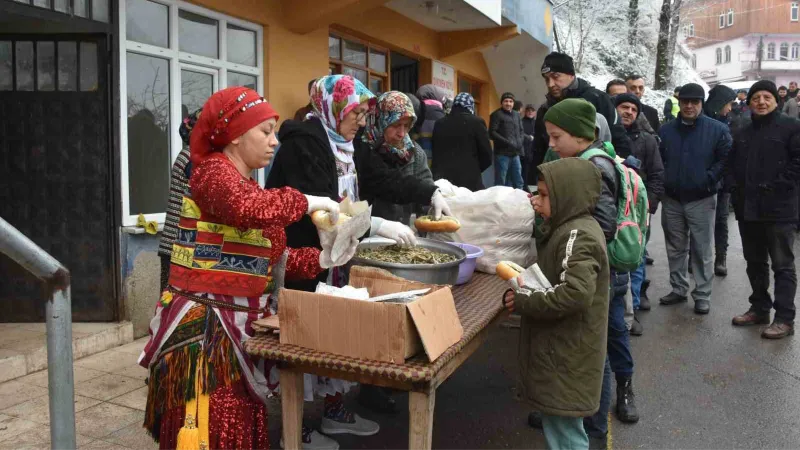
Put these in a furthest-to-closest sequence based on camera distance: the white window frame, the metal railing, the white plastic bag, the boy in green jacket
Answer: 1. the white window frame
2. the white plastic bag
3. the boy in green jacket
4. the metal railing

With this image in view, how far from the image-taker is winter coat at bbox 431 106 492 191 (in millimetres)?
7414

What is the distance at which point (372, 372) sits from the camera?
220 centimetres

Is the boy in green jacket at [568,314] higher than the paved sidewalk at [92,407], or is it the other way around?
the boy in green jacket at [568,314]

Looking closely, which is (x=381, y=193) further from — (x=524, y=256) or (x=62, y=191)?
(x=62, y=191)

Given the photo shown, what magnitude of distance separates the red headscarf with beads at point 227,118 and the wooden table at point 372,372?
0.73 meters

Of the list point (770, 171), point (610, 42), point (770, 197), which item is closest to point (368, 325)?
point (770, 197)

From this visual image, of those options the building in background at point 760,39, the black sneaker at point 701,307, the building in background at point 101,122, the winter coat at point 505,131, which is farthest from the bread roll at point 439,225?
the building in background at point 760,39

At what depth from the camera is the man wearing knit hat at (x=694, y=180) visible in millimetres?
6234

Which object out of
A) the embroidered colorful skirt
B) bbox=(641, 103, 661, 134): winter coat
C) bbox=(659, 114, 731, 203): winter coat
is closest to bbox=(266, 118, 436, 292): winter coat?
the embroidered colorful skirt

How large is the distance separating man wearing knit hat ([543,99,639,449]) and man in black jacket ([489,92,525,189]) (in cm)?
781

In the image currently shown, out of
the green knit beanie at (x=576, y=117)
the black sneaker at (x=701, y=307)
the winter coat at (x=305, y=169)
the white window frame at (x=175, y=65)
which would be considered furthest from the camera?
the black sneaker at (x=701, y=307)

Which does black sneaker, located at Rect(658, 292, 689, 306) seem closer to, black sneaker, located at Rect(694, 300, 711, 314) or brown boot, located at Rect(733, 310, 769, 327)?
black sneaker, located at Rect(694, 300, 711, 314)

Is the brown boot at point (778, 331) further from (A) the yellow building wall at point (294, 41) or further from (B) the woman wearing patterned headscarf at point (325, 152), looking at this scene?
(A) the yellow building wall at point (294, 41)

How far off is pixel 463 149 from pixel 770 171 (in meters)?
3.01
